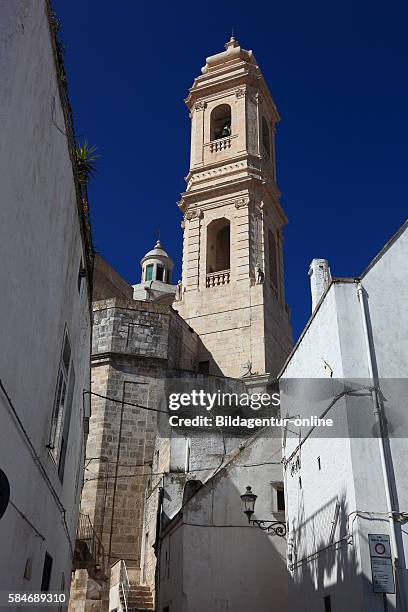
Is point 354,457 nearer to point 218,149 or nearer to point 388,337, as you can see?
point 388,337

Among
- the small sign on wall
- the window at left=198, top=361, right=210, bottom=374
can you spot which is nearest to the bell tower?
the window at left=198, top=361, right=210, bottom=374

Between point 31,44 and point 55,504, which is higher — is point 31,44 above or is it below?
above

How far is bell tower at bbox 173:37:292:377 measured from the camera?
2466cm

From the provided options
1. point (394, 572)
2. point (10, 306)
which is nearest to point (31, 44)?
point (10, 306)

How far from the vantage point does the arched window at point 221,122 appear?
29828 mm

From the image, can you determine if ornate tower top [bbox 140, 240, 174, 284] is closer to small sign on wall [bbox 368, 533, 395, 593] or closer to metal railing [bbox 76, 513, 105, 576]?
metal railing [bbox 76, 513, 105, 576]

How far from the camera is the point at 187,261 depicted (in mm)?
26812

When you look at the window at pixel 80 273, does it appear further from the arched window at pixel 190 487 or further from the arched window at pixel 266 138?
the arched window at pixel 266 138

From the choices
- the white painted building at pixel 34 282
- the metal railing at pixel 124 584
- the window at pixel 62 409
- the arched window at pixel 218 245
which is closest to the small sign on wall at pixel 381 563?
the white painted building at pixel 34 282

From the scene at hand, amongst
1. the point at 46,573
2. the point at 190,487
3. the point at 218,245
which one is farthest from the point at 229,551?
the point at 218,245

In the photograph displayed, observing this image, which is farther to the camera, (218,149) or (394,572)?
(218,149)

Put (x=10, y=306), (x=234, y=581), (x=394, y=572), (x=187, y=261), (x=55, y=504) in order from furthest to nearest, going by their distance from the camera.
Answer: (x=187, y=261), (x=234, y=581), (x=55, y=504), (x=394, y=572), (x=10, y=306)

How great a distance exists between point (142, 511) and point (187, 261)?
38.2 feet

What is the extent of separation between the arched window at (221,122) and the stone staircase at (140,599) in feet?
69.0
